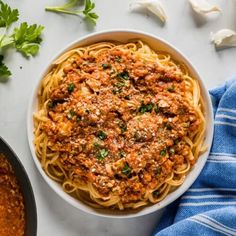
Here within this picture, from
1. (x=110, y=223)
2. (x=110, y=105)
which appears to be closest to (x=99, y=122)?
(x=110, y=105)

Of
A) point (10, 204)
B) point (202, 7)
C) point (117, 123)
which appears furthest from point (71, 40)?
point (10, 204)

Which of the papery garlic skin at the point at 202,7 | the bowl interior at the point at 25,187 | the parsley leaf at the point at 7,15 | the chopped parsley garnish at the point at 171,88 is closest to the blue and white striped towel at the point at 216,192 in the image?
the chopped parsley garnish at the point at 171,88

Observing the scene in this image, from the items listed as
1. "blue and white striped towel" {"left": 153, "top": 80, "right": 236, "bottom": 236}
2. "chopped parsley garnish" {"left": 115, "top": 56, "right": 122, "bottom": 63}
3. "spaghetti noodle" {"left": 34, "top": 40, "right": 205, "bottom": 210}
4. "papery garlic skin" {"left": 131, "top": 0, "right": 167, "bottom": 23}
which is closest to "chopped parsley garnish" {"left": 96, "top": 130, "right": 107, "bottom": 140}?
"spaghetti noodle" {"left": 34, "top": 40, "right": 205, "bottom": 210}

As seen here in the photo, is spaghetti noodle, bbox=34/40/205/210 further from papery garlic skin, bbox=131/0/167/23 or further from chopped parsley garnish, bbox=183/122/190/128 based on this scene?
papery garlic skin, bbox=131/0/167/23

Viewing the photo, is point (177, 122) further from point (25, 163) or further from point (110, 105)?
point (25, 163)

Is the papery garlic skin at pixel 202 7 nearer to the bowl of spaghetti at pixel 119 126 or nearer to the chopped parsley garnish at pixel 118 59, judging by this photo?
the bowl of spaghetti at pixel 119 126

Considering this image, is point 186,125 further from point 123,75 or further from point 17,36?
point 17,36
